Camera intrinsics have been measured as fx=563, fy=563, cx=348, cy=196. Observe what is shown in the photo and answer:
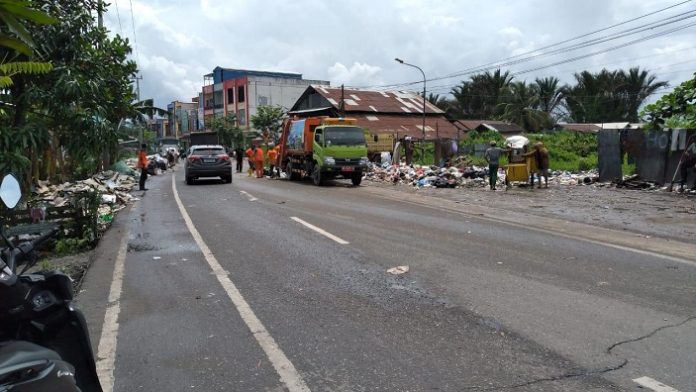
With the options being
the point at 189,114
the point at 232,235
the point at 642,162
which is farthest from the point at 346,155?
the point at 189,114

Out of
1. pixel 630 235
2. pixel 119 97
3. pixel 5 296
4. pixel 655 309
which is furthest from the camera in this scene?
pixel 119 97

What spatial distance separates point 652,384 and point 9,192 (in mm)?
4211

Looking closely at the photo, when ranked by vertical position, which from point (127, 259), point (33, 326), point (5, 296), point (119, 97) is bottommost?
point (127, 259)

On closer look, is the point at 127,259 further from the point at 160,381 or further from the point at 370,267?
the point at 160,381

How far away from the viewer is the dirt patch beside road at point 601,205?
11242 mm

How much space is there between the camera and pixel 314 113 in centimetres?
4938

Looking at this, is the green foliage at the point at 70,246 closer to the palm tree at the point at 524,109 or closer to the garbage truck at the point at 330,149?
the garbage truck at the point at 330,149

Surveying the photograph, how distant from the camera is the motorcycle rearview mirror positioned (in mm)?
3096

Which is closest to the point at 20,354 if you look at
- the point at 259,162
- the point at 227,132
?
the point at 259,162

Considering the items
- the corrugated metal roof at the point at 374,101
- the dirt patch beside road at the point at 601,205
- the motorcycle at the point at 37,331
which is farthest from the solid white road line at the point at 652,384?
the corrugated metal roof at the point at 374,101

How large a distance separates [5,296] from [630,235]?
998cm

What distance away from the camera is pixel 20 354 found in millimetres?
2451

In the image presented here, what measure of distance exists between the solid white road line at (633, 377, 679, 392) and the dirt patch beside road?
21.8 feet

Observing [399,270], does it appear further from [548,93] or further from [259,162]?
[548,93]
